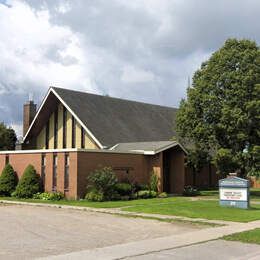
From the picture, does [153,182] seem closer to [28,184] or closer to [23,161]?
[28,184]

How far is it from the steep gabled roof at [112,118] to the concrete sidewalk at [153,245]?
1974 centimetres

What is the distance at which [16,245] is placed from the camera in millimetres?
12875

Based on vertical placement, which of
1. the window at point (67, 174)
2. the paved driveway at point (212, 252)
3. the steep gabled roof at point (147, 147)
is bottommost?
the paved driveway at point (212, 252)

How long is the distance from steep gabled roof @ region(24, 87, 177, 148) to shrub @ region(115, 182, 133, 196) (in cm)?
515

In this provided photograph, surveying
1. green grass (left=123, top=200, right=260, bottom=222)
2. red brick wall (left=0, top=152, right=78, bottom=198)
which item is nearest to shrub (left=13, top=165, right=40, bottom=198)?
red brick wall (left=0, top=152, right=78, bottom=198)

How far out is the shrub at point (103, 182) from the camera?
2873 cm

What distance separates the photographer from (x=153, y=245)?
13.2 meters

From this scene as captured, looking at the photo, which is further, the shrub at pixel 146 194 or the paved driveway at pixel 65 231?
the shrub at pixel 146 194

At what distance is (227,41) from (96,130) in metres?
11.5

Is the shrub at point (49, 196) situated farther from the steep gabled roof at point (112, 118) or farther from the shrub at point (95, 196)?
the steep gabled roof at point (112, 118)

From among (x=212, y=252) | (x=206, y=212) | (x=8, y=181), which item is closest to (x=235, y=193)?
(x=206, y=212)

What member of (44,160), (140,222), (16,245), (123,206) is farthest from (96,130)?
(16,245)

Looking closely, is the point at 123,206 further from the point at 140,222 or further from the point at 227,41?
the point at 227,41

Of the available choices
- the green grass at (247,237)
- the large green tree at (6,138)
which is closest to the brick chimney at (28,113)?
the large green tree at (6,138)
